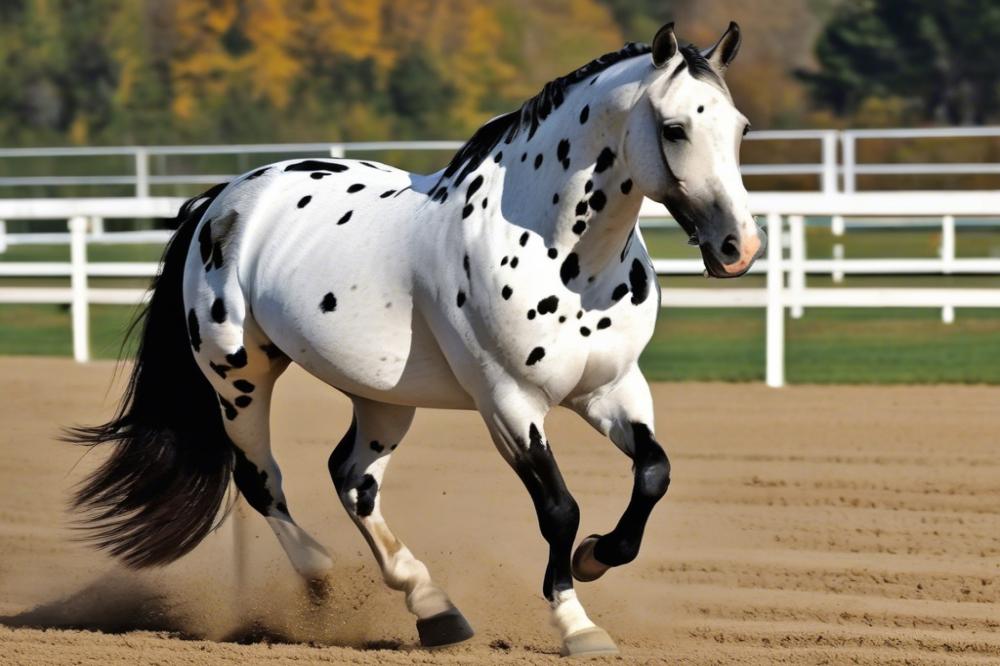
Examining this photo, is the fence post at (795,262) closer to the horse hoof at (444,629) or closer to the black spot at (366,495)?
the black spot at (366,495)

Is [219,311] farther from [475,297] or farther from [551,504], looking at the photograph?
[551,504]

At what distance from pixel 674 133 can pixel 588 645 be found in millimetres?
1428

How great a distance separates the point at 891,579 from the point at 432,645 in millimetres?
1691

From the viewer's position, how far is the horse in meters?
4.51

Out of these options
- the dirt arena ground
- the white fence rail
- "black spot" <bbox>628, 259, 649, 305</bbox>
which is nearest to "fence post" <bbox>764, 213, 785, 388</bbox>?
the white fence rail

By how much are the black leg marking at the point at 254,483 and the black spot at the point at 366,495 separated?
34 centimetres

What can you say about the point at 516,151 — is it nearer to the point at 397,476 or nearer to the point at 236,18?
the point at 397,476

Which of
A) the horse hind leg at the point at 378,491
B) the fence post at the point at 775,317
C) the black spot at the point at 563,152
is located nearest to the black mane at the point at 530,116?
the black spot at the point at 563,152

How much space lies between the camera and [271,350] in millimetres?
5676

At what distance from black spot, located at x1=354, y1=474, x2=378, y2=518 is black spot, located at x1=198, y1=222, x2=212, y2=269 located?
3.00ft

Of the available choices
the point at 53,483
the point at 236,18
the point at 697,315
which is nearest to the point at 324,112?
the point at 236,18

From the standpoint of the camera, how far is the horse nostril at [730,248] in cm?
429

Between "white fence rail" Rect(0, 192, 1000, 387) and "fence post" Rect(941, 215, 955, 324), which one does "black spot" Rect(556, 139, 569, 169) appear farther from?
"fence post" Rect(941, 215, 955, 324)

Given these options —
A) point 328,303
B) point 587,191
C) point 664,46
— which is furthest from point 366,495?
point 664,46
